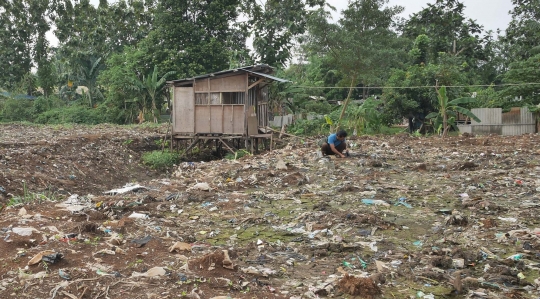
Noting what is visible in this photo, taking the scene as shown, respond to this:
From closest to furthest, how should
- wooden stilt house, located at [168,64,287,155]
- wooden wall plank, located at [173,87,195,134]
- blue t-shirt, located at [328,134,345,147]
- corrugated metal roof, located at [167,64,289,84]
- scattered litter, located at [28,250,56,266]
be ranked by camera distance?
scattered litter, located at [28,250,56,266]
blue t-shirt, located at [328,134,345,147]
corrugated metal roof, located at [167,64,289,84]
wooden stilt house, located at [168,64,287,155]
wooden wall plank, located at [173,87,195,134]

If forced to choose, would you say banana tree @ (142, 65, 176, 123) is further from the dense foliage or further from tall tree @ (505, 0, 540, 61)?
tall tree @ (505, 0, 540, 61)

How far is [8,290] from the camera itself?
3.38 m

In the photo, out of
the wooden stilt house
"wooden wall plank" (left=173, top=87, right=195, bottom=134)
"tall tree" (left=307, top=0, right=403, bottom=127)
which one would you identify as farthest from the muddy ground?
"tall tree" (left=307, top=0, right=403, bottom=127)

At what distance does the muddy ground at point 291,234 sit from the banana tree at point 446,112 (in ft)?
20.6

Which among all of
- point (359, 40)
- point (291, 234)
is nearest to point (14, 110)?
point (359, 40)

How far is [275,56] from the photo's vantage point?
25.5 metres

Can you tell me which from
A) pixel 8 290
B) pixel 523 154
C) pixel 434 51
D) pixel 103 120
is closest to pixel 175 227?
pixel 8 290

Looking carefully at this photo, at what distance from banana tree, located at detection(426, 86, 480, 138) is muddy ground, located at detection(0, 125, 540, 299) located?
6294 millimetres

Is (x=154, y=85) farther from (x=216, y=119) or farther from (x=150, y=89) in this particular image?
(x=216, y=119)

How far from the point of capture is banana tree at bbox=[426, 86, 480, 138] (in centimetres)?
1591

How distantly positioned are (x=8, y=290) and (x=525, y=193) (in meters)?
6.58

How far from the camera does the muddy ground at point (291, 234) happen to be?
3570 millimetres

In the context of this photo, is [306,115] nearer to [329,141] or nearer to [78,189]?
[329,141]

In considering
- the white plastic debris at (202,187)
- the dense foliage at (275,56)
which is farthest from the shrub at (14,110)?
the white plastic debris at (202,187)
